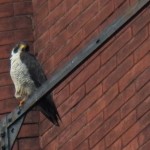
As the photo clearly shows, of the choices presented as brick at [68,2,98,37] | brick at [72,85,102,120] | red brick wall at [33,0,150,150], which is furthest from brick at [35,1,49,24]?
brick at [72,85,102,120]

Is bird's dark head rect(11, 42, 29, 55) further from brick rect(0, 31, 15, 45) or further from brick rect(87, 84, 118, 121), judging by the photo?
brick rect(87, 84, 118, 121)

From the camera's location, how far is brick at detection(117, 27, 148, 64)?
624 cm

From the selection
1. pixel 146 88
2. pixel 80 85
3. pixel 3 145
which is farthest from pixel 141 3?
pixel 80 85

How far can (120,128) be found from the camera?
244 inches

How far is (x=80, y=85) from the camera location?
6.70 metres

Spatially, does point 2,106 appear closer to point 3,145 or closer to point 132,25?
point 132,25

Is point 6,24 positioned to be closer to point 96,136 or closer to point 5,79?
point 5,79

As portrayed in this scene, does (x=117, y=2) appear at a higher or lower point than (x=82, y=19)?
higher

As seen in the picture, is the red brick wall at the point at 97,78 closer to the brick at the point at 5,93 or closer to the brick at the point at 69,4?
the brick at the point at 69,4

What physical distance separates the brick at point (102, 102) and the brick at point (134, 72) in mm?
67

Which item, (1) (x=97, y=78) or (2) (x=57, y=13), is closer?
(1) (x=97, y=78)

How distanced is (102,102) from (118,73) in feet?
0.75

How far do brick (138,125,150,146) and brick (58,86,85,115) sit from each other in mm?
752

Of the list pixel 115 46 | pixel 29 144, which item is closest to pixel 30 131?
pixel 29 144
